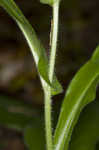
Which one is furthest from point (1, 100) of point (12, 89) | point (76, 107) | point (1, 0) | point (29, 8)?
point (29, 8)

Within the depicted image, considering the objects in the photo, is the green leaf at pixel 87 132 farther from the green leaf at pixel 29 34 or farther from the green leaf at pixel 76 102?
the green leaf at pixel 29 34

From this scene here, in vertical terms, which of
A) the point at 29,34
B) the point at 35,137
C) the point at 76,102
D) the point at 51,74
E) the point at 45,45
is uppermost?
the point at 29,34

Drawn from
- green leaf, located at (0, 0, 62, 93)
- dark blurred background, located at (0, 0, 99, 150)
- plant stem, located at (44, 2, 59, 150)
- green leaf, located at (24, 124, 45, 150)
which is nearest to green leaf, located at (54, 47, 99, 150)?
plant stem, located at (44, 2, 59, 150)

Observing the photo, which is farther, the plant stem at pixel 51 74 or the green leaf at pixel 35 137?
the green leaf at pixel 35 137

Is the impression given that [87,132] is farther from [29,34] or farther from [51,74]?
[29,34]

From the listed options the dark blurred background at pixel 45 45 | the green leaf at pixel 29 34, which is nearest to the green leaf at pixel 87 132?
the green leaf at pixel 29 34

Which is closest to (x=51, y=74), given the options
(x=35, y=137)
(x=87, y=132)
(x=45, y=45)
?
(x=87, y=132)

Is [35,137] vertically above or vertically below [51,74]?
below

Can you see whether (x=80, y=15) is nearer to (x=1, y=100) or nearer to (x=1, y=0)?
(x=1, y=100)

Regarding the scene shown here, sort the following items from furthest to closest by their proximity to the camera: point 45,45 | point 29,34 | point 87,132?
point 45,45 → point 87,132 → point 29,34
